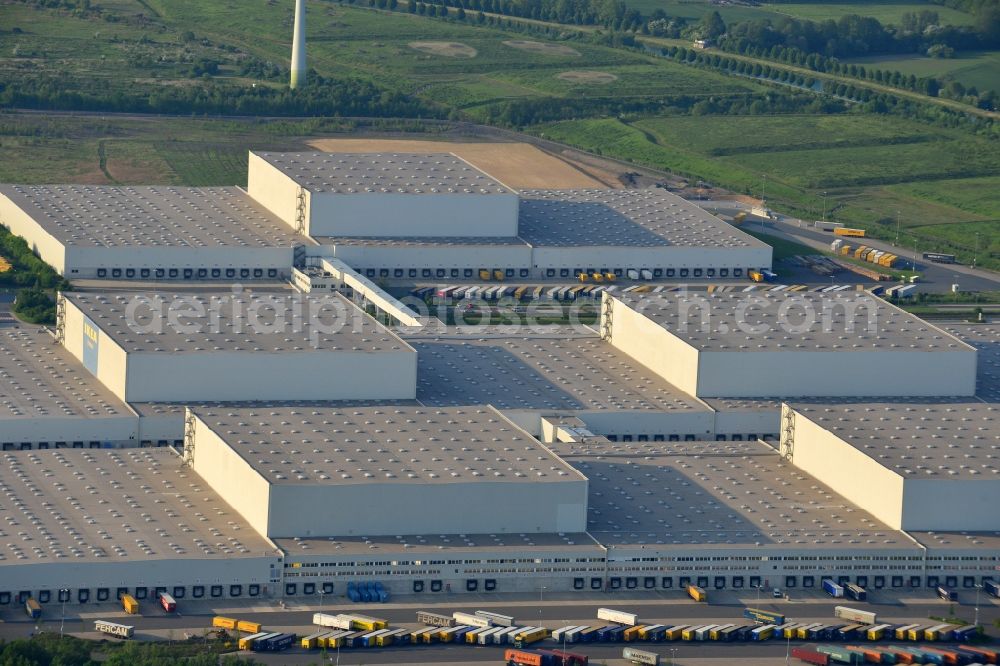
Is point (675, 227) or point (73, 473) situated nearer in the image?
point (73, 473)

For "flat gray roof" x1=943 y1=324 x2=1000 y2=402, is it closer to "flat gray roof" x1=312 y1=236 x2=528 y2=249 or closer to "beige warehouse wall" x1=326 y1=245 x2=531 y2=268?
"beige warehouse wall" x1=326 y1=245 x2=531 y2=268

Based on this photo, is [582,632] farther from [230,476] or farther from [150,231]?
[150,231]

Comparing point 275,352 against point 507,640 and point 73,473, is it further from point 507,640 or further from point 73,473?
point 507,640

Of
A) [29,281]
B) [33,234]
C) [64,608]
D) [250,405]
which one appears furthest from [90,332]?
[33,234]

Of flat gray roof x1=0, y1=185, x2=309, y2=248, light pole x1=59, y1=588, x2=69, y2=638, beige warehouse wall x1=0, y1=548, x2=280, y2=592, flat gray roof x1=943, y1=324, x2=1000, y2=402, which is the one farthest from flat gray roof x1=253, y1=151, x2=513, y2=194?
light pole x1=59, y1=588, x2=69, y2=638

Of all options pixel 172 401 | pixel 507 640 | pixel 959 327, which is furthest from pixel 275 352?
pixel 959 327

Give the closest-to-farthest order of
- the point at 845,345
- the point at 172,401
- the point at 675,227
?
the point at 172,401 → the point at 845,345 → the point at 675,227

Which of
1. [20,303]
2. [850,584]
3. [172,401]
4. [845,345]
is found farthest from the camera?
[20,303]
